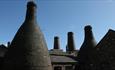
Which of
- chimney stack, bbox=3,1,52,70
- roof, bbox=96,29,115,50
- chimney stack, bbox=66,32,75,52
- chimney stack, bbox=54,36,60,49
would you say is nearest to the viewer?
chimney stack, bbox=3,1,52,70

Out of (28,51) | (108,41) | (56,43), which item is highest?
(56,43)

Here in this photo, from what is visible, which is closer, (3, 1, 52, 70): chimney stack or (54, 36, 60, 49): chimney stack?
(3, 1, 52, 70): chimney stack

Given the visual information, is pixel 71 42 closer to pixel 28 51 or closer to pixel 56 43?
pixel 56 43

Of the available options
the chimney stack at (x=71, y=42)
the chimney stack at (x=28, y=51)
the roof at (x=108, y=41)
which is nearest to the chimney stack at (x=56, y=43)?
the chimney stack at (x=71, y=42)

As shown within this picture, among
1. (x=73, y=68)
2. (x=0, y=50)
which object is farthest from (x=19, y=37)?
(x=73, y=68)

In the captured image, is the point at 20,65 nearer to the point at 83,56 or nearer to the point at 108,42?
the point at 108,42

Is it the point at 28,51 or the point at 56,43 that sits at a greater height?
the point at 56,43

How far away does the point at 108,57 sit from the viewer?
16.5 metres

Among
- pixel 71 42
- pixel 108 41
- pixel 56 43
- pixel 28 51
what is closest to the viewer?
pixel 28 51

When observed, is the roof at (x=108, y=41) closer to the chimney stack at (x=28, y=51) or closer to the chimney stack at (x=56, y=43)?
the chimney stack at (x=28, y=51)

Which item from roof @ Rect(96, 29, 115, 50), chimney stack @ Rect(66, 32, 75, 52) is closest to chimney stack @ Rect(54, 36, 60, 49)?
chimney stack @ Rect(66, 32, 75, 52)

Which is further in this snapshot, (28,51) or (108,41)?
(108,41)

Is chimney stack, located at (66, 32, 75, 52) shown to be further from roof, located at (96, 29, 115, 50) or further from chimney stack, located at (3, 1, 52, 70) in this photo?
chimney stack, located at (3, 1, 52, 70)

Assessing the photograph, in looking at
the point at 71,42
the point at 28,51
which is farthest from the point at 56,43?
the point at 28,51
